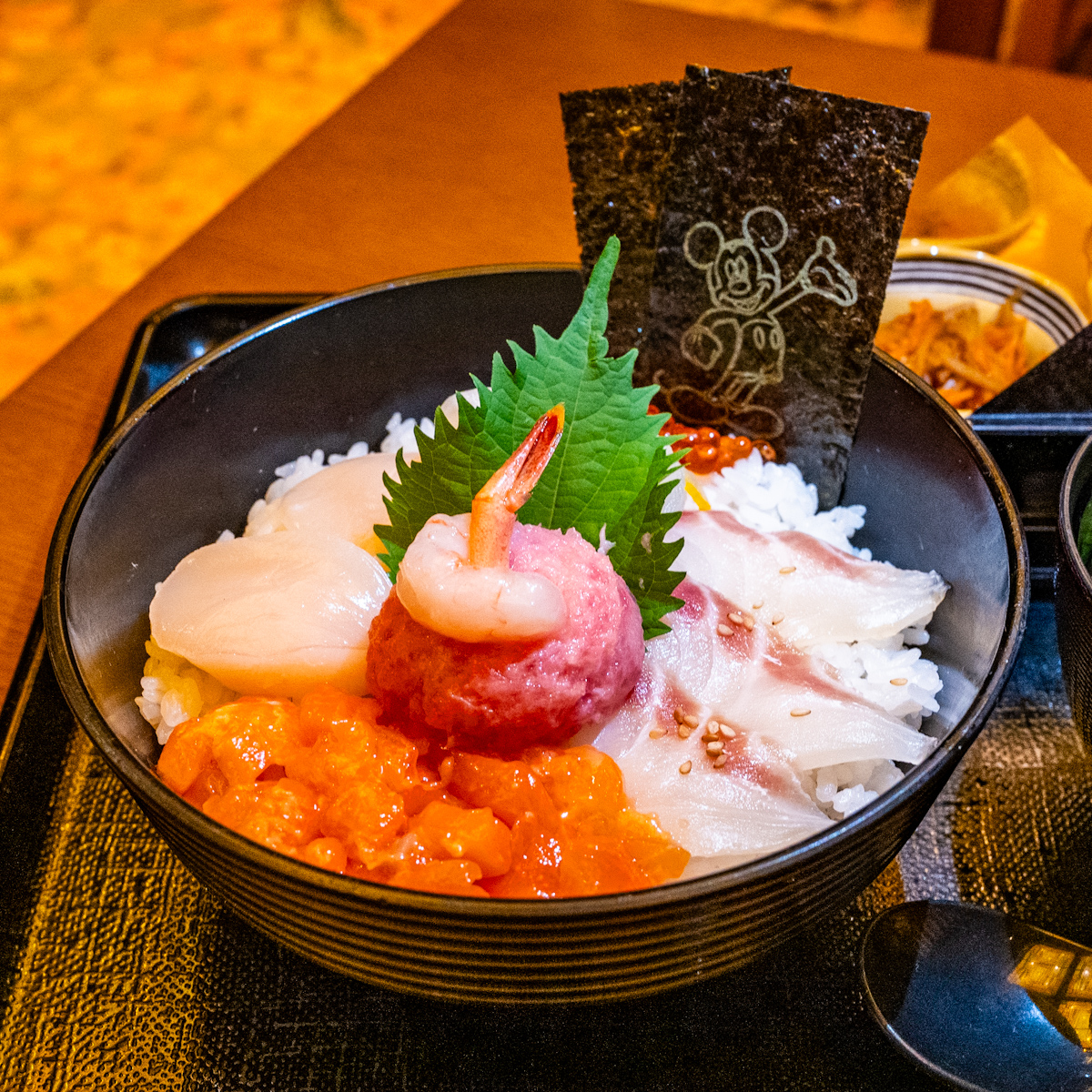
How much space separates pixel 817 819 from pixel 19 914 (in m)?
0.98

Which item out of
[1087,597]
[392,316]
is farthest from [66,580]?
[1087,597]

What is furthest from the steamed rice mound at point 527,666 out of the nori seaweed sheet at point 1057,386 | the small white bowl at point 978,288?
the small white bowl at point 978,288

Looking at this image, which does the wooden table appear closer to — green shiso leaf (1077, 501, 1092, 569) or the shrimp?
the shrimp

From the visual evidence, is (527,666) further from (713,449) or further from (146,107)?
(146,107)

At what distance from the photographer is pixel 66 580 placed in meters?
1.21

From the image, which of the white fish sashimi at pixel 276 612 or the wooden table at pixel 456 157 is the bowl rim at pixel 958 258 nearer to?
the wooden table at pixel 456 157

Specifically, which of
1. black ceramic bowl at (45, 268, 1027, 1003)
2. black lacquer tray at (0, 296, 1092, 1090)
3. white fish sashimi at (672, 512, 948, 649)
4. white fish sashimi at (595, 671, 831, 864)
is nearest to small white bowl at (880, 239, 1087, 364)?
black ceramic bowl at (45, 268, 1027, 1003)

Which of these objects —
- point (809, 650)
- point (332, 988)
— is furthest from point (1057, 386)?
point (332, 988)

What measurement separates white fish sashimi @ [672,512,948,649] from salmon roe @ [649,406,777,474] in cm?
19

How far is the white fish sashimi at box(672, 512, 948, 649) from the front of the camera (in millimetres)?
1417

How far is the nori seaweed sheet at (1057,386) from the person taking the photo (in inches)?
66.4

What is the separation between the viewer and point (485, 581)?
1060mm

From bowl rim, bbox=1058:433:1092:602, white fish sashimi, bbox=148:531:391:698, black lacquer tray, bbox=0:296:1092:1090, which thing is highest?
bowl rim, bbox=1058:433:1092:602

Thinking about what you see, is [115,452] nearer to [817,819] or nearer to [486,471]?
[486,471]
